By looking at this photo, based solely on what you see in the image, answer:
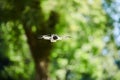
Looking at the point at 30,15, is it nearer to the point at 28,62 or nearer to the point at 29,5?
the point at 29,5

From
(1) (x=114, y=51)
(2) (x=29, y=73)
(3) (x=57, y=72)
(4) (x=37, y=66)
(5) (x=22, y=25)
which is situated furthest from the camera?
(2) (x=29, y=73)

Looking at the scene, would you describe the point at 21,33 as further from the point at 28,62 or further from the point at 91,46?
the point at 28,62

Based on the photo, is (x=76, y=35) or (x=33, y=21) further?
(x=76, y=35)

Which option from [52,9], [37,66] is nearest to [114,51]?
[37,66]

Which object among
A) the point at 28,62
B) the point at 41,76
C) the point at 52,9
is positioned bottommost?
the point at 41,76

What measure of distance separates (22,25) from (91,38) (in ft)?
7.02

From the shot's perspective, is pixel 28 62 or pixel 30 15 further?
pixel 28 62

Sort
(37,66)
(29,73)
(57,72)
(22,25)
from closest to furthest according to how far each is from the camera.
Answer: (22,25)
(37,66)
(57,72)
(29,73)

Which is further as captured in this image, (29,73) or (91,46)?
(29,73)

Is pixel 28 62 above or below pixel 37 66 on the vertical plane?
above

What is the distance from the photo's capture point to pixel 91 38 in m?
16.0

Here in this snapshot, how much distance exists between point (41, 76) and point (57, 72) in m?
2.90

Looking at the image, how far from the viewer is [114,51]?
1808cm

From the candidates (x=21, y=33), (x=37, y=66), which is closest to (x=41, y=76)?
(x=37, y=66)
